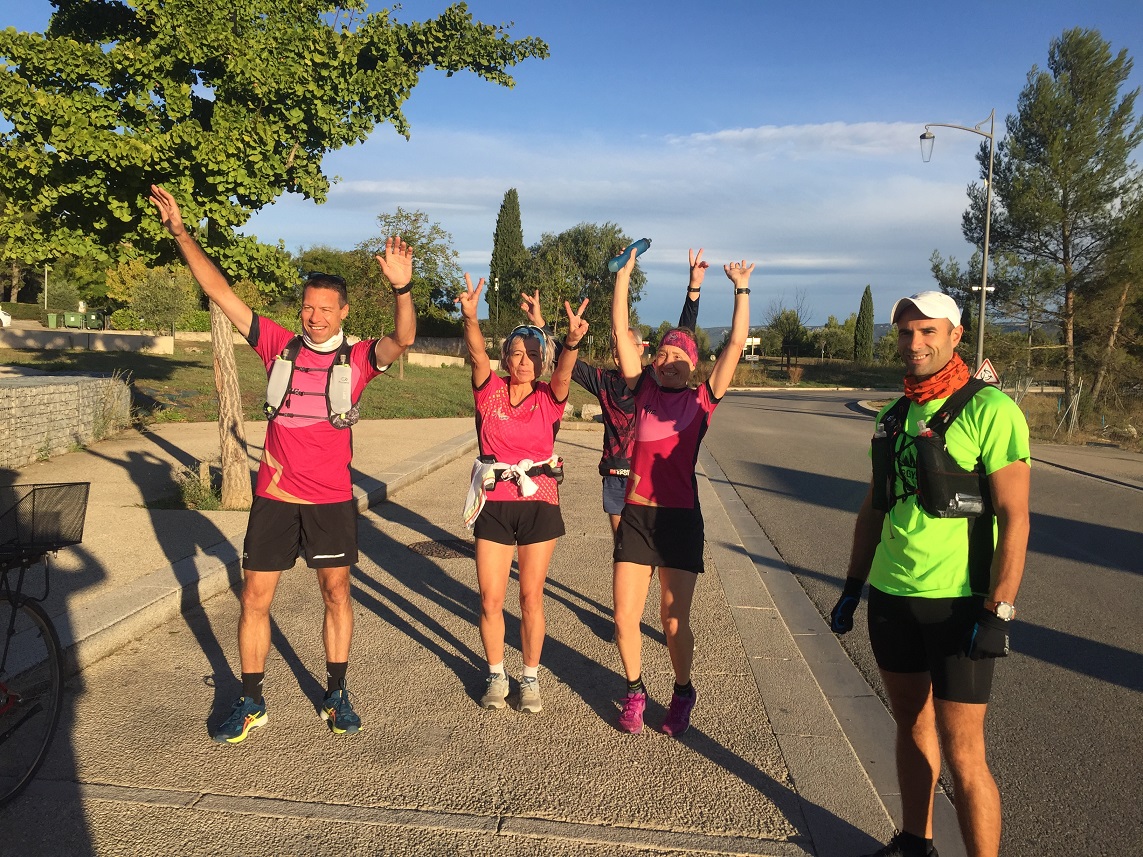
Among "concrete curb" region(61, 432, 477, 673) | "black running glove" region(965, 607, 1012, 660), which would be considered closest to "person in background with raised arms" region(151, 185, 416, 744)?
"concrete curb" region(61, 432, 477, 673)

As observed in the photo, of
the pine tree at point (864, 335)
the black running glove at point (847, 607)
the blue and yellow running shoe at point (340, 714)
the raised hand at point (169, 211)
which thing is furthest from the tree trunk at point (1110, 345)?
the pine tree at point (864, 335)

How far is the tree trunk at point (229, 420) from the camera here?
789 centimetres

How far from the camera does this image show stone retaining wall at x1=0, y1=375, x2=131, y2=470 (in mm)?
9758

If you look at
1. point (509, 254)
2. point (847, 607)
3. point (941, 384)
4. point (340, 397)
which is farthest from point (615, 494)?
point (509, 254)

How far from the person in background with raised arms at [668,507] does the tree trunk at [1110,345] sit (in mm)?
28461

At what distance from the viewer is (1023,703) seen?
4.52m

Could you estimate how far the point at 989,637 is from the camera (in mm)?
2494

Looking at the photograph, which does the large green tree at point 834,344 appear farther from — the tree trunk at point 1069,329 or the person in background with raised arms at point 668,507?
the person in background with raised arms at point 668,507

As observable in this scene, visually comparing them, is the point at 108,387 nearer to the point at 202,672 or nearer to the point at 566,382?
the point at 202,672

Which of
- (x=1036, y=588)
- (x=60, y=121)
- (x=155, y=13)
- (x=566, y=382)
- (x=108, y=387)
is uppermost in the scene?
(x=155, y=13)

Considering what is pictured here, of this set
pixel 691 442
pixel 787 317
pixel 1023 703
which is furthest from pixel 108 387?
pixel 787 317

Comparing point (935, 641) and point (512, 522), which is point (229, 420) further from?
point (935, 641)

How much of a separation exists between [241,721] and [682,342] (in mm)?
2532

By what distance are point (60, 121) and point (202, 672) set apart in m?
4.48
